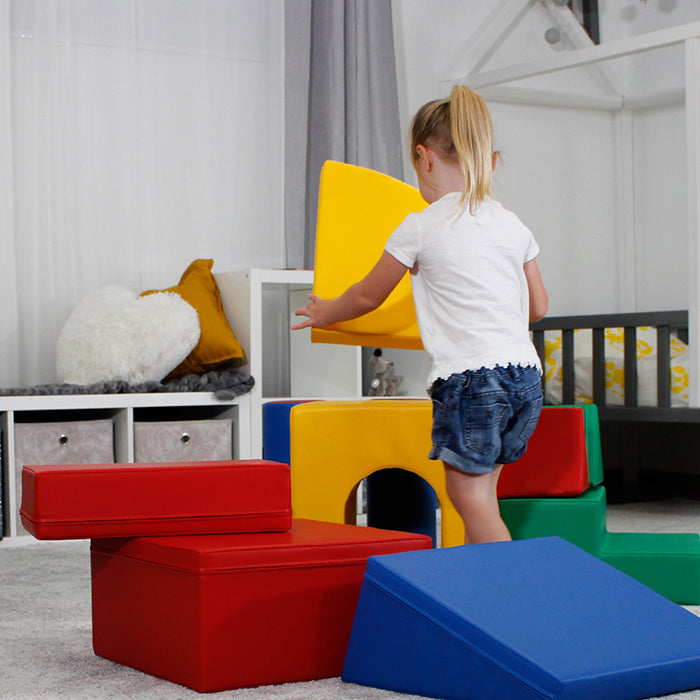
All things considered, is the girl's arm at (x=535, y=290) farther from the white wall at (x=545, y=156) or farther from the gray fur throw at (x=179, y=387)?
the white wall at (x=545, y=156)

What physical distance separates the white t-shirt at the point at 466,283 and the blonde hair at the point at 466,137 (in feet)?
0.10

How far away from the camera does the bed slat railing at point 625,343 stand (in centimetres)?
260

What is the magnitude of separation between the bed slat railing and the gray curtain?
74 centimetres

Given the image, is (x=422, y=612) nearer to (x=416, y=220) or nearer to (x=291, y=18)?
(x=416, y=220)

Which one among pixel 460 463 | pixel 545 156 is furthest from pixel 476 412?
pixel 545 156

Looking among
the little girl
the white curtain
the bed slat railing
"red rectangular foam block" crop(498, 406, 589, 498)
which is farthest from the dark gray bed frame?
the little girl

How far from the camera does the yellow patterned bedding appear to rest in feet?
8.80

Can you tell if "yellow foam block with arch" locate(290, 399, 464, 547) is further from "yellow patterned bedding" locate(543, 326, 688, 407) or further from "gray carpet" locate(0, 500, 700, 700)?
"yellow patterned bedding" locate(543, 326, 688, 407)

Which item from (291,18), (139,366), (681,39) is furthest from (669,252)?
(139,366)

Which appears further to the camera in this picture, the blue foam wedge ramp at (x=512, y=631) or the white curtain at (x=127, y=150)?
the white curtain at (x=127, y=150)

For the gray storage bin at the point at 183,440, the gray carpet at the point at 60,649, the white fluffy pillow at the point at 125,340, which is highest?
the white fluffy pillow at the point at 125,340

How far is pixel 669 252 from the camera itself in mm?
3311

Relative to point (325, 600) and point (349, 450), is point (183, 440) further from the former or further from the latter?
point (325, 600)

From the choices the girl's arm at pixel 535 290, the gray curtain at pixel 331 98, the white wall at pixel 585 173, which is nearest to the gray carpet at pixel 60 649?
the girl's arm at pixel 535 290
